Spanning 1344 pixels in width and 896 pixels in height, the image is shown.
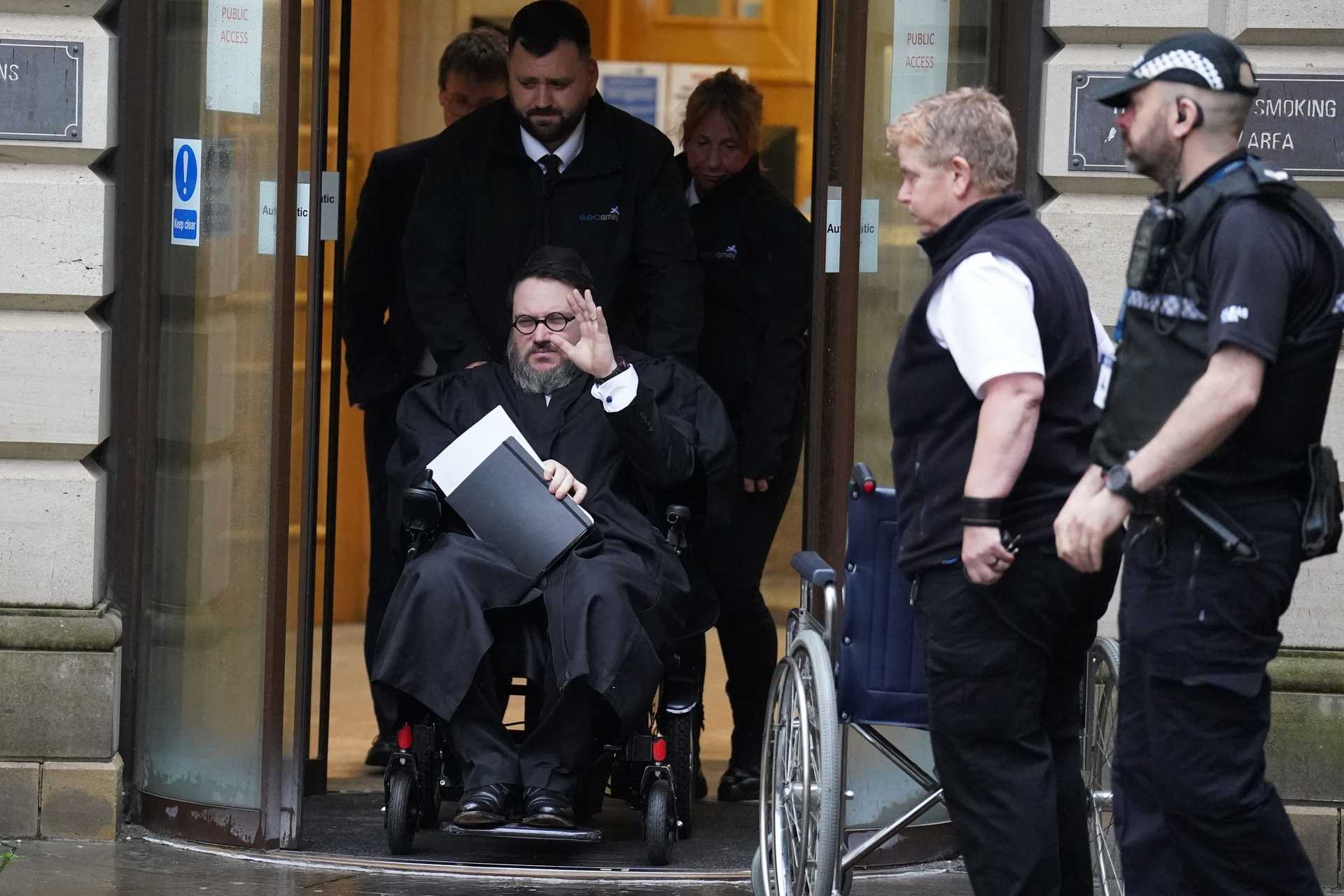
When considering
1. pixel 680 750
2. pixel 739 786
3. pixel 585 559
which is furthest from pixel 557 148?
pixel 739 786

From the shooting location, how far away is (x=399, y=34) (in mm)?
8258

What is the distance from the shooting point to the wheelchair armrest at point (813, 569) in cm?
405

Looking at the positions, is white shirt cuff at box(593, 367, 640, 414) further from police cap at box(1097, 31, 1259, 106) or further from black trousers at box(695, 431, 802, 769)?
police cap at box(1097, 31, 1259, 106)

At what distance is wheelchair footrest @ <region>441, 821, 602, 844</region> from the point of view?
4.70 meters

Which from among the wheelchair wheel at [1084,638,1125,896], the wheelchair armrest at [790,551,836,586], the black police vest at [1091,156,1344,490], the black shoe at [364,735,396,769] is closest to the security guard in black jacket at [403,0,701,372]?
the black shoe at [364,735,396,769]

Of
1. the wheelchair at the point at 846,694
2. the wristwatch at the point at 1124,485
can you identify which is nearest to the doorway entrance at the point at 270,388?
the wheelchair at the point at 846,694

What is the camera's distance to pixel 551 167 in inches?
221

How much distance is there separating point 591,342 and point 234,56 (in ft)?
3.79

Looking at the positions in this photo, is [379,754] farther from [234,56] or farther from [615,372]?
[234,56]

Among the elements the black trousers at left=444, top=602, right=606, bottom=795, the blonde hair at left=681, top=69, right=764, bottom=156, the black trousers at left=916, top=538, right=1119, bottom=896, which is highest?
the blonde hair at left=681, top=69, right=764, bottom=156

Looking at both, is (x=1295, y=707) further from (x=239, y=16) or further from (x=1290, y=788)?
(x=239, y=16)

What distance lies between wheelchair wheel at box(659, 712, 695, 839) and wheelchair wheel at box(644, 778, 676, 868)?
122mm

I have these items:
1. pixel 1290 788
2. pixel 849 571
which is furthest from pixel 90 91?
pixel 1290 788

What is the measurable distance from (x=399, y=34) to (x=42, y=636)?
3.82 meters
